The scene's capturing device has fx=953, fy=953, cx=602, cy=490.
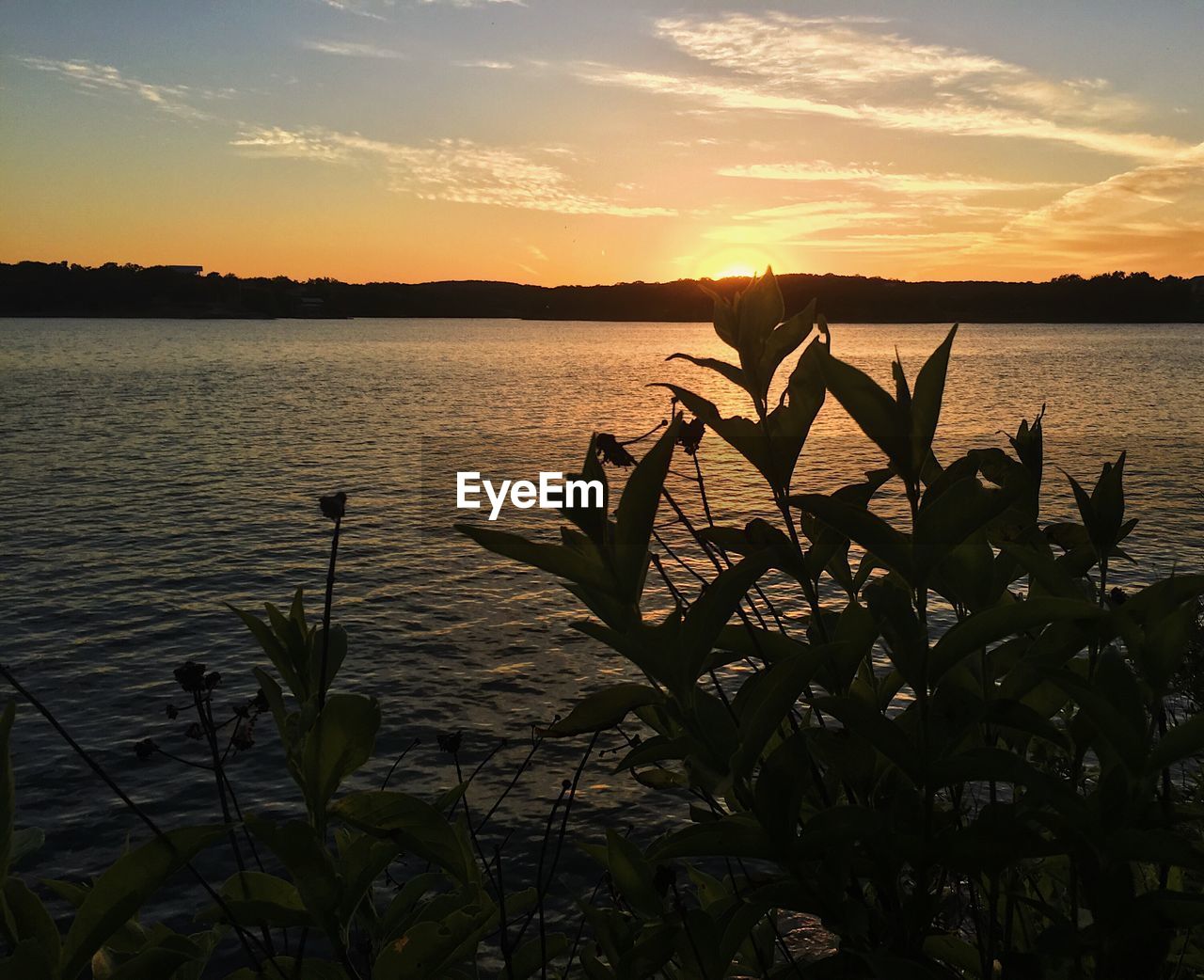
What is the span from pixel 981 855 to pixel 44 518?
3685 cm

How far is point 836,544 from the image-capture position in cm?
202

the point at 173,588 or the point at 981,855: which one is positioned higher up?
the point at 981,855

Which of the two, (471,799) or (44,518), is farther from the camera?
(44,518)

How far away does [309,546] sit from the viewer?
2973 centimetres

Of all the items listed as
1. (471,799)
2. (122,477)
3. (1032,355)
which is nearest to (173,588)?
(471,799)

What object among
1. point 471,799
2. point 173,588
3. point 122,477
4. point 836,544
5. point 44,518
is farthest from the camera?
point 122,477

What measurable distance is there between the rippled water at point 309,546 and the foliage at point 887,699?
9772 millimetres

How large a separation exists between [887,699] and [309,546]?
29353 millimetres

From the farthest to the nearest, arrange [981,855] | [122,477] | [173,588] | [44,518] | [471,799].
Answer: [122,477]
[44,518]
[173,588]
[471,799]
[981,855]

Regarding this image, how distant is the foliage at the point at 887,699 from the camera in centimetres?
146

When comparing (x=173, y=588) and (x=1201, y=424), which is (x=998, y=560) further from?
(x=1201, y=424)

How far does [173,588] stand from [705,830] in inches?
1026

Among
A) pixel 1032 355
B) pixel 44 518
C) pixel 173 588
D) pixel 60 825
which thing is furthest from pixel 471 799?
pixel 1032 355

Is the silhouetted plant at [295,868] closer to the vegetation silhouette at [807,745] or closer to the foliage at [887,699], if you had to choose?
the vegetation silhouette at [807,745]
